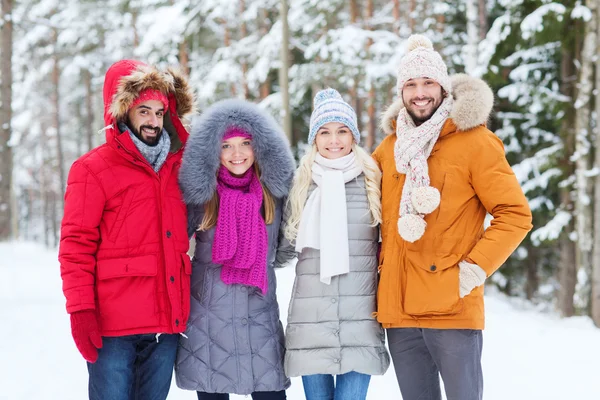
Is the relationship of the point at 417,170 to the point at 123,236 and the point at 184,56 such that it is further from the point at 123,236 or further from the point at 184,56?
the point at 184,56

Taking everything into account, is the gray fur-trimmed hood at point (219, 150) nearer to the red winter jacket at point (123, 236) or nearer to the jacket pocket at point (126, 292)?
the red winter jacket at point (123, 236)

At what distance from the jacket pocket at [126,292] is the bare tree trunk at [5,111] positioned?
9.09 m

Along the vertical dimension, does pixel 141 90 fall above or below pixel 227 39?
below

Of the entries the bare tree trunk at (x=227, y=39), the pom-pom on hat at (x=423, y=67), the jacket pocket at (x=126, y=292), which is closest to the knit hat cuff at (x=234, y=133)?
the jacket pocket at (x=126, y=292)

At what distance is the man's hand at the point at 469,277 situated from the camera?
2.96 meters

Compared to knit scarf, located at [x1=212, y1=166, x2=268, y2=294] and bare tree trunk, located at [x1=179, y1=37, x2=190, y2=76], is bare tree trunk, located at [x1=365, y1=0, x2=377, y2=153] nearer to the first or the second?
bare tree trunk, located at [x1=179, y1=37, x2=190, y2=76]

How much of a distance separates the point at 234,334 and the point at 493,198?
5.69 feet

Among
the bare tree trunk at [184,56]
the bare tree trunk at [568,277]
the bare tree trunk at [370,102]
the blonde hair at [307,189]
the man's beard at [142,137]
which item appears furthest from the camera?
the bare tree trunk at [184,56]

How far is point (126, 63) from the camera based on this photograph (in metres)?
3.29

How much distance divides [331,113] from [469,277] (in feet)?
4.40

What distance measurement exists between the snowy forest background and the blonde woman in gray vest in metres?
3.13

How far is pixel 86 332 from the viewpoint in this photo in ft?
9.31

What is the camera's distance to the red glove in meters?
2.82

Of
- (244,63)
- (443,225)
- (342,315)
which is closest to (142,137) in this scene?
(342,315)
